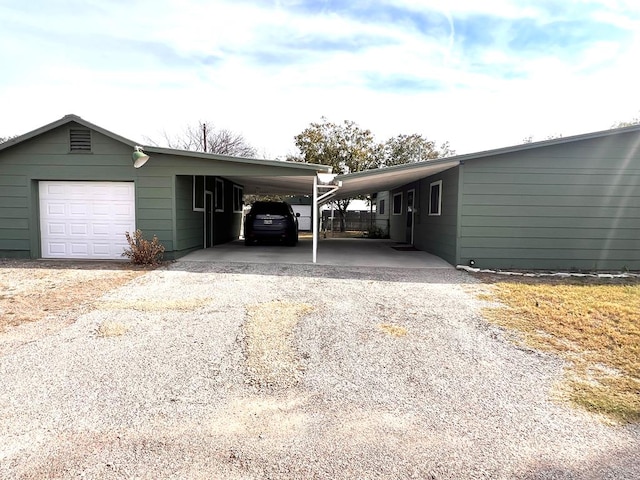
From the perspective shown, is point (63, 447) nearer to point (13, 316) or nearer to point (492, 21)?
point (13, 316)

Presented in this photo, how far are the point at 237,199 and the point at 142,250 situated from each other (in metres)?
8.29

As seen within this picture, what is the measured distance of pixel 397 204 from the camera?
16.4 metres

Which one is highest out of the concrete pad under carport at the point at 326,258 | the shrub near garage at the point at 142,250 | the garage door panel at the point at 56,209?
the garage door panel at the point at 56,209

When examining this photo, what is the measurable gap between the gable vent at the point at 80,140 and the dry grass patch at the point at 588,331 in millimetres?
9262

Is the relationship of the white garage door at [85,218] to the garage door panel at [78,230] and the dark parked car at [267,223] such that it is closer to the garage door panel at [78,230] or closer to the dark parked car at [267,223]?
the garage door panel at [78,230]

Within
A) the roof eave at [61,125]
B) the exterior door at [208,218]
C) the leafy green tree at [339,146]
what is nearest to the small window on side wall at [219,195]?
the exterior door at [208,218]

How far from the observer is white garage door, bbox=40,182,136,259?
9.26 meters

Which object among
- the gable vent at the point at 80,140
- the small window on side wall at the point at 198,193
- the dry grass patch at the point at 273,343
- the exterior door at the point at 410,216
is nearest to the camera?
the dry grass patch at the point at 273,343

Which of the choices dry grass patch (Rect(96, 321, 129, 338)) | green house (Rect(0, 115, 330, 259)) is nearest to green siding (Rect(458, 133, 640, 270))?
green house (Rect(0, 115, 330, 259))

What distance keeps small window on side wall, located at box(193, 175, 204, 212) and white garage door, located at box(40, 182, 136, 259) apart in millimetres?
1667

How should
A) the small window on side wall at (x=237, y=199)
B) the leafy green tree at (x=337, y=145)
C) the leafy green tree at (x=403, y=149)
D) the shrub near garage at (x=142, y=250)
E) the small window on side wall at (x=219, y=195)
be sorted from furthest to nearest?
the leafy green tree at (x=403, y=149) → the leafy green tree at (x=337, y=145) → the small window on side wall at (x=237, y=199) → the small window on side wall at (x=219, y=195) → the shrub near garage at (x=142, y=250)

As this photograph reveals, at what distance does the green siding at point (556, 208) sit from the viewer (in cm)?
869

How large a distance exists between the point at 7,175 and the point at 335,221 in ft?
66.9

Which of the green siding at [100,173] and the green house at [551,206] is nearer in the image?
the green house at [551,206]
